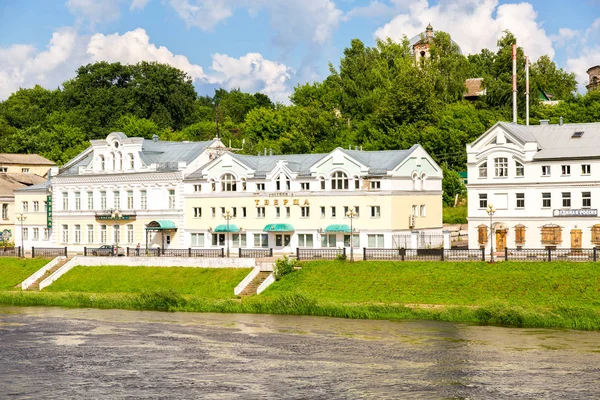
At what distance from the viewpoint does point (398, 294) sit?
6012 cm

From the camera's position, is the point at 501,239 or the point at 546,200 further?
the point at 501,239

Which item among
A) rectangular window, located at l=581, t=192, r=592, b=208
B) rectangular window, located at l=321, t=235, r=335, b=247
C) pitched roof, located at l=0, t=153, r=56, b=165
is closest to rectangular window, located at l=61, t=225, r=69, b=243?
→ rectangular window, located at l=321, t=235, r=335, b=247

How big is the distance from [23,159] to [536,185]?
6872 centimetres

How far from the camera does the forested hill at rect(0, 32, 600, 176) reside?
323 feet

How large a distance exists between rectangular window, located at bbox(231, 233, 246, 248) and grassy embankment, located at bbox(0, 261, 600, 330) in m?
11.3

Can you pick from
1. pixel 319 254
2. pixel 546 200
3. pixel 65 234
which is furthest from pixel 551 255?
pixel 65 234

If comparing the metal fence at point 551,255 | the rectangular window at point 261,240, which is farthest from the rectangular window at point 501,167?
the rectangular window at point 261,240

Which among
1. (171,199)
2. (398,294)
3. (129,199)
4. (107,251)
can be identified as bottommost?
(398,294)

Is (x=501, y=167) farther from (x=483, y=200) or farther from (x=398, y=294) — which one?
(x=398, y=294)

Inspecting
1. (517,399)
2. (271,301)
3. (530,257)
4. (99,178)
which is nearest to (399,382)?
(517,399)

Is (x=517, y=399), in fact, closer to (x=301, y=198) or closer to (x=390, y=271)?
(x=390, y=271)

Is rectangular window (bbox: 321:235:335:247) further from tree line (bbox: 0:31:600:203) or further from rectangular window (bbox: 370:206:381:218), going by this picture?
tree line (bbox: 0:31:600:203)

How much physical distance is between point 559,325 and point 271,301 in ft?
57.7

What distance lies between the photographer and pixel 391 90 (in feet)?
340
